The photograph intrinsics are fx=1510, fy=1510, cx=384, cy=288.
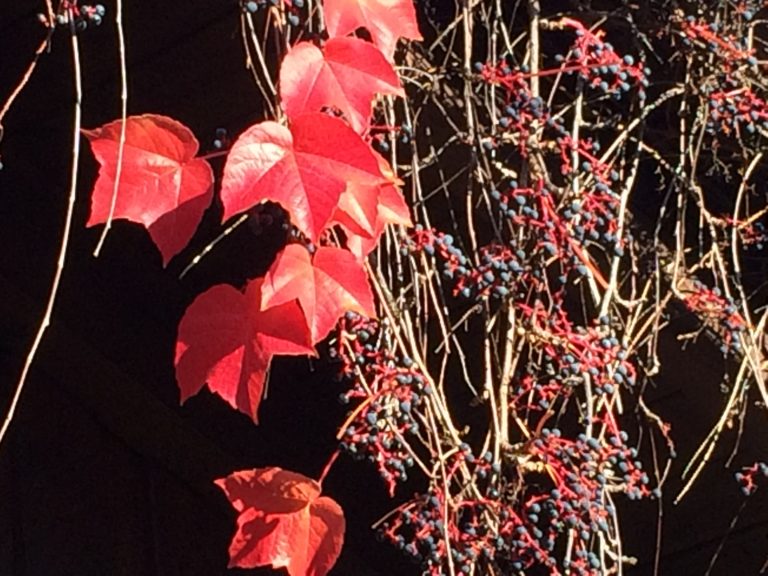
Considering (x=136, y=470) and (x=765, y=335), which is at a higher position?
(x=765, y=335)

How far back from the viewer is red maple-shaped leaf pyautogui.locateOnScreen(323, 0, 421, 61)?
1.10 meters

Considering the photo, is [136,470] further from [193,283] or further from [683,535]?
[683,535]

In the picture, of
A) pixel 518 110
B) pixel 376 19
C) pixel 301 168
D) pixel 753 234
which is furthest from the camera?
pixel 753 234

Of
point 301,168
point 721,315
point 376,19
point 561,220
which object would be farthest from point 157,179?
point 721,315

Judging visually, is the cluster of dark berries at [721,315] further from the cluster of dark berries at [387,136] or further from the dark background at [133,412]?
the cluster of dark berries at [387,136]

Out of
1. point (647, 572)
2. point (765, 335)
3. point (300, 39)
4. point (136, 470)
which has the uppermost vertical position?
point (300, 39)

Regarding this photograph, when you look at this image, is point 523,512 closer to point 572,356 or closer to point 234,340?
→ point 572,356

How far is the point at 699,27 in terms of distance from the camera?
4.61 feet

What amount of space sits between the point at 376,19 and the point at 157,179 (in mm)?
215

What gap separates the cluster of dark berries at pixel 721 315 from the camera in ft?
4.38

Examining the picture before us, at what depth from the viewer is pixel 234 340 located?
1.07 m

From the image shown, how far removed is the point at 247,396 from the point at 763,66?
713 millimetres

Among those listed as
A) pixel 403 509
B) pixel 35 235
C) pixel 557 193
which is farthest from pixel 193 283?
pixel 403 509

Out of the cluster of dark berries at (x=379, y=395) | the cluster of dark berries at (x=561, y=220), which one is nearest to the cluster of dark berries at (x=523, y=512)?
the cluster of dark berries at (x=379, y=395)
